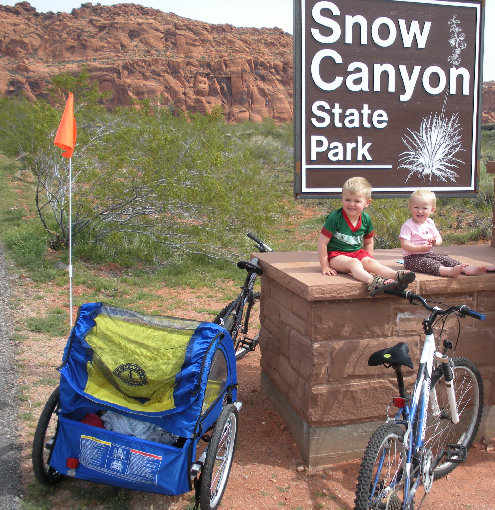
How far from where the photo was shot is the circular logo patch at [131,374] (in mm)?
3086

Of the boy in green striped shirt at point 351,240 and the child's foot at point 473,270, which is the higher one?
the boy in green striped shirt at point 351,240

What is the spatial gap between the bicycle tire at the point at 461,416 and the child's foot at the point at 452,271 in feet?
1.87

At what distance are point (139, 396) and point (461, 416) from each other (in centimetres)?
227

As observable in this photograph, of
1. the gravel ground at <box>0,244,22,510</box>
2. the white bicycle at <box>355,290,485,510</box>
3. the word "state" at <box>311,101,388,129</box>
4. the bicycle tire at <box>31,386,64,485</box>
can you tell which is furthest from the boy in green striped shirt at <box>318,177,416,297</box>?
the gravel ground at <box>0,244,22,510</box>

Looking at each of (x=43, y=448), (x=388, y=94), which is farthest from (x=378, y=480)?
(x=388, y=94)

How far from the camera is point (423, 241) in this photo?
3812mm

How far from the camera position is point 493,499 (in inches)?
130

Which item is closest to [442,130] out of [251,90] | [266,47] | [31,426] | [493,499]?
[493,499]

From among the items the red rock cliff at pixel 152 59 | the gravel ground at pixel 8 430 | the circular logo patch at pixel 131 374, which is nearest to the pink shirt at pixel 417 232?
the circular logo patch at pixel 131 374

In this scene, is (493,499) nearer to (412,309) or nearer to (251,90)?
(412,309)

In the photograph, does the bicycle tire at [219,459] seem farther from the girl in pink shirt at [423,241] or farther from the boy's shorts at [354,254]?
the girl in pink shirt at [423,241]

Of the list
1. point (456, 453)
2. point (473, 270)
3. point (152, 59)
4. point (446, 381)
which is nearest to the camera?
point (446, 381)

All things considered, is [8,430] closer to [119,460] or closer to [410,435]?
[119,460]

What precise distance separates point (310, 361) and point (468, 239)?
32.3 feet
